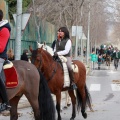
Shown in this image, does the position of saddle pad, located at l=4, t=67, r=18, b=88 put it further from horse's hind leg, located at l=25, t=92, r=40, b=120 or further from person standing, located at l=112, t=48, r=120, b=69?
person standing, located at l=112, t=48, r=120, b=69

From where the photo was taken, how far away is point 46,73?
11.0 metres

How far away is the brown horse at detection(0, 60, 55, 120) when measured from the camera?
9.15 m

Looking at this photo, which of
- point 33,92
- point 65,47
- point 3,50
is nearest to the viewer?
point 3,50

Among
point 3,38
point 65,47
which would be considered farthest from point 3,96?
point 65,47

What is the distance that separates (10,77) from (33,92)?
28.0 inches

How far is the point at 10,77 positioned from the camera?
8.83 m

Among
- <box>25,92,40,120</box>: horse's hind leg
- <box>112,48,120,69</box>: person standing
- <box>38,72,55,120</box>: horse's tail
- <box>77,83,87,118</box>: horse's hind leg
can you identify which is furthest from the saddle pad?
<box>112,48,120,69</box>: person standing

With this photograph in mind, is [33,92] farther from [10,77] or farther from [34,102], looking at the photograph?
[10,77]

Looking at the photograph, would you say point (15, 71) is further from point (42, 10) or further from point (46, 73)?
point (42, 10)

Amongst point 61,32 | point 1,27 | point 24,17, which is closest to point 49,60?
point 61,32

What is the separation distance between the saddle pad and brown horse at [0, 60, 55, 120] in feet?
0.32

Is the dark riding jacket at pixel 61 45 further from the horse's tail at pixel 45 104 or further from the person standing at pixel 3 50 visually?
the person standing at pixel 3 50

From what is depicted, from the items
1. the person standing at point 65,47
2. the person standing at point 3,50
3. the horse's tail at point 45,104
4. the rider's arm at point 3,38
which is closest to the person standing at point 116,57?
the person standing at point 65,47

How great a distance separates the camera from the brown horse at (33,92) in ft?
30.0
